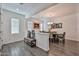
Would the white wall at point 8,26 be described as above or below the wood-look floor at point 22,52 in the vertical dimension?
above

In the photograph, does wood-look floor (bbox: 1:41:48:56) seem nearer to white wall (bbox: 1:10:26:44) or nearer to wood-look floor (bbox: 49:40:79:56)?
wood-look floor (bbox: 49:40:79:56)

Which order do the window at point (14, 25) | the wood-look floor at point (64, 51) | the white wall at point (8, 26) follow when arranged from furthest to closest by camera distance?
the window at point (14, 25) → the white wall at point (8, 26) → the wood-look floor at point (64, 51)

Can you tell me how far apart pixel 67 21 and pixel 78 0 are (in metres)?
6.24

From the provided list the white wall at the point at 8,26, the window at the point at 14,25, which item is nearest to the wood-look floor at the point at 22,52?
the white wall at the point at 8,26

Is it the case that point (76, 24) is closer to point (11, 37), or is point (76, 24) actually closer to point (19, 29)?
point (19, 29)

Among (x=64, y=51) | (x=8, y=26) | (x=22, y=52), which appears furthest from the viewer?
(x=8, y=26)

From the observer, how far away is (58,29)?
8.95m

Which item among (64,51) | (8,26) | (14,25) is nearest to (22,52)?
(64,51)

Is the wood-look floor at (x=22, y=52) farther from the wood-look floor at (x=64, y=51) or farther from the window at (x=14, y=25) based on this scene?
the window at (x=14, y=25)

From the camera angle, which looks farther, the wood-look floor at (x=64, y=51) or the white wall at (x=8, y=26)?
the white wall at (x=8, y=26)

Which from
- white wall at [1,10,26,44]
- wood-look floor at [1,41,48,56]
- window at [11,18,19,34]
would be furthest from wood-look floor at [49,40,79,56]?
window at [11,18,19,34]

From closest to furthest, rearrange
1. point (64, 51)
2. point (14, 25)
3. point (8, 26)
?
1. point (64, 51)
2. point (8, 26)
3. point (14, 25)

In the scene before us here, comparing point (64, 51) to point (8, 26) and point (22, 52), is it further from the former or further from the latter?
point (8, 26)

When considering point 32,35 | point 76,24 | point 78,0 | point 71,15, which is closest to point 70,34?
point 76,24
